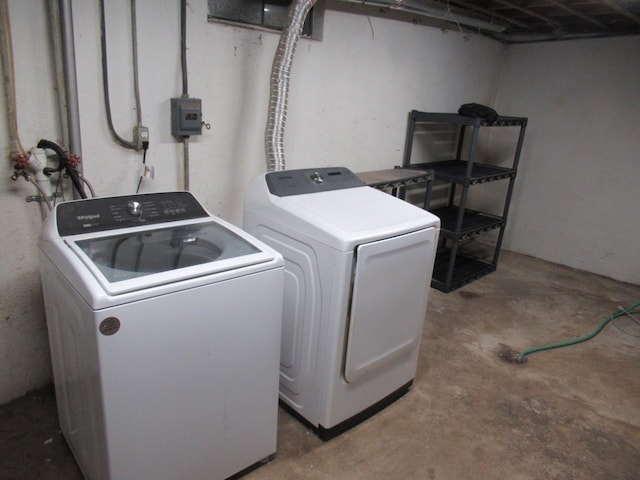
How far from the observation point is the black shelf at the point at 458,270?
346cm

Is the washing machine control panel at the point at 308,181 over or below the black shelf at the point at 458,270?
over

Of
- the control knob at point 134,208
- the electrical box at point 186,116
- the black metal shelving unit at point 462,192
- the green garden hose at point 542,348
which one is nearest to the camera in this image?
the control knob at point 134,208

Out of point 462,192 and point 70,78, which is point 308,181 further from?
point 462,192

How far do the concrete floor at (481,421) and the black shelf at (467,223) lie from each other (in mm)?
627

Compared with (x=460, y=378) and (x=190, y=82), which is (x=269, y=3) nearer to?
(x=190, y=82)

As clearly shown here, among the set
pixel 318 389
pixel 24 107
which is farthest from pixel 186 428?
pixel 24 107

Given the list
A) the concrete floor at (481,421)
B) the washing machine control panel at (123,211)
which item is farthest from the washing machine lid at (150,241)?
the concrete floor at (481,421)

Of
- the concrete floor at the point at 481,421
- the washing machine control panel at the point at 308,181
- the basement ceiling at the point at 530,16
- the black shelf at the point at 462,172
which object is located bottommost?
the concrete floor at the point at 481,421

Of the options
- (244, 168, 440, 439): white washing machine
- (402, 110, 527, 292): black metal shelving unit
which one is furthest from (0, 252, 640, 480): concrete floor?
(402, 110, 527, 292): black metal shelving unit

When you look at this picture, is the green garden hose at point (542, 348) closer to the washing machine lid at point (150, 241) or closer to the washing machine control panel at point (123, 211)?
the washing machine lid at point (150, 241)

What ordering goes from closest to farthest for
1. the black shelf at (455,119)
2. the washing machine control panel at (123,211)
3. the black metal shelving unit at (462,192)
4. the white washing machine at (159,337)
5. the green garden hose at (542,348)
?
the white washing machine at (159,337) → the washing machine control panel at (123,211) → the green garden hose at (542,348) → the black shelf at (455,119) → the black metal shelving unit at (462,192)

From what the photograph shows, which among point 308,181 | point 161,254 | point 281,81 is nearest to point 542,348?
point 308,181

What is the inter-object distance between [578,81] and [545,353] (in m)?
2.52

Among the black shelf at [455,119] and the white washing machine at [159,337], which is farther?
the black shelf at [455,119]
